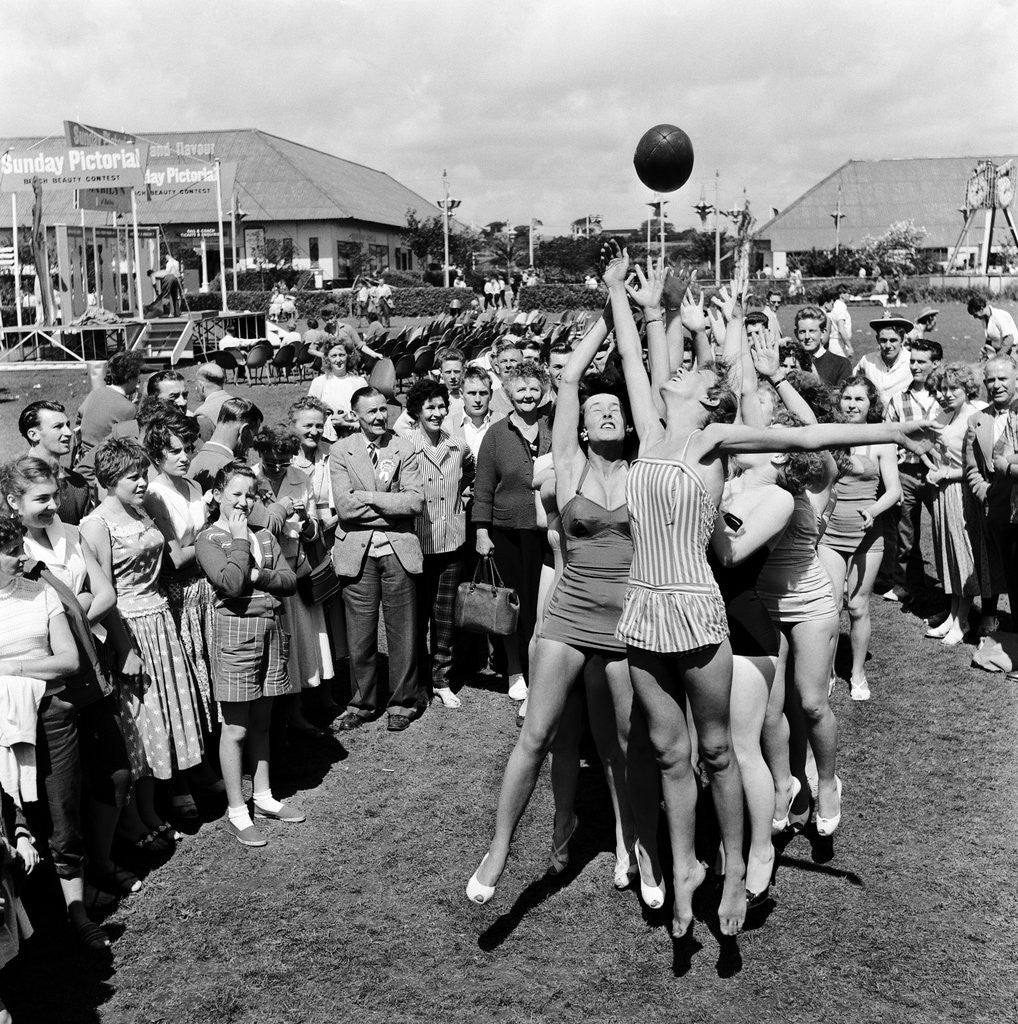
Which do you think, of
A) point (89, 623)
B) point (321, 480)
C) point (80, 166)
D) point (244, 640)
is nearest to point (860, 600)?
point (321, 480)

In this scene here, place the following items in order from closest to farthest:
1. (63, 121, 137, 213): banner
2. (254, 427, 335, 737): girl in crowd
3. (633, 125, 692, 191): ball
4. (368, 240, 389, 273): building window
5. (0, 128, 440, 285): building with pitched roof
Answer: (633, 125, 692, 191): ball < (254, 427, 335, 737): girl in crowd < (63, 121, 137, 213): banner < (0, 128, 440, 285): building with pitched roof < (368, 240, 389, 273): building window

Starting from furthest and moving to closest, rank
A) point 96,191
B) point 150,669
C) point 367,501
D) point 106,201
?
point 106,201 → point 96,191 → point 367,501 → point 150,669

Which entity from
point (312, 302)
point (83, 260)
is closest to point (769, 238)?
point (312, 302)

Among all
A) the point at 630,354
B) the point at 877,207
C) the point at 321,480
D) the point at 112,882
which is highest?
the point at 877,207

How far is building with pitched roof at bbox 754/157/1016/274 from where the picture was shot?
8700 cm

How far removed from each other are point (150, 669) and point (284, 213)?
6305 centimetres

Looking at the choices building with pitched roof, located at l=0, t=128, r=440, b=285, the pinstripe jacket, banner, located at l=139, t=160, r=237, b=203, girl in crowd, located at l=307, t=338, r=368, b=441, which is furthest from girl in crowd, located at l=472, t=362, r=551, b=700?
building with pitched roof, located at l=0, t=128, r=440, b=285

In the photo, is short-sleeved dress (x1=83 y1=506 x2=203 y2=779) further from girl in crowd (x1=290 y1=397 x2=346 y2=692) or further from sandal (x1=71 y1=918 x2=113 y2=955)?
girl in crowd (x1=290 y1=397 x2=346 y2=692)

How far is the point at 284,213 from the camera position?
211 feet

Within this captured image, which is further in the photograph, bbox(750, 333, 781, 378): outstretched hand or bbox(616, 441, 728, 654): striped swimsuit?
bbox(750, 333, 781, 378): outstretched hand

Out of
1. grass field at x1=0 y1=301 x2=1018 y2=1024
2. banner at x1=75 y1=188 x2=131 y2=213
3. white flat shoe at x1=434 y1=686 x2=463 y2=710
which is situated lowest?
grass field at x1=0 y1=301 x2=1018 y2=1024

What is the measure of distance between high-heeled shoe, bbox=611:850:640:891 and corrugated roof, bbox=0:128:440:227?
5457 centimetres

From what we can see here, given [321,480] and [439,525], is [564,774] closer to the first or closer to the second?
[439,525]

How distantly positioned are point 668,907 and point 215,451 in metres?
3.34
